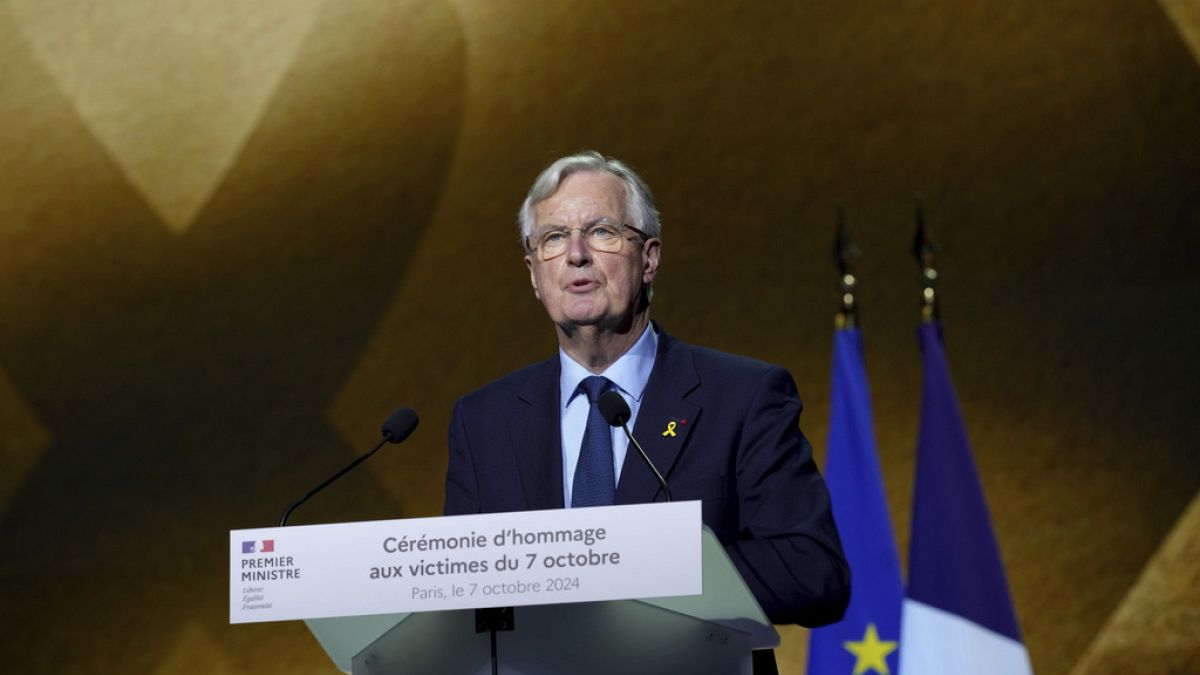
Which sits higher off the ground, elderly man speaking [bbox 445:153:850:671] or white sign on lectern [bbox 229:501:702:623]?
elderly man speaking [bbox 445:153:850:671]

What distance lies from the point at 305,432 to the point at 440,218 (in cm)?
97

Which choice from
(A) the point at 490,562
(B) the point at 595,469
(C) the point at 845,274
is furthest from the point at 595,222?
(C) the point at 845,274

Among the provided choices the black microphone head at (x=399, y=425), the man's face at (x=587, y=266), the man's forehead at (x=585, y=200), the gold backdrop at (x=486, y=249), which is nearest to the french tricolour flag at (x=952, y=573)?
the gold backdrop at (x=486, y=249)

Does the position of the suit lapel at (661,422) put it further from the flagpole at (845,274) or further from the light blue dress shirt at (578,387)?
the flagpole at (845,274)

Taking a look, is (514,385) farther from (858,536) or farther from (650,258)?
(858,536)

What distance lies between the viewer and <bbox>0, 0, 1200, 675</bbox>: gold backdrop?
493cm

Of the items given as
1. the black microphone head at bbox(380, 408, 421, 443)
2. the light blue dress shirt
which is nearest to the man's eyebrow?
the light blue dress shirt

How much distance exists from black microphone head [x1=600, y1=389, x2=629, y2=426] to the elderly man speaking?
23 centimetres

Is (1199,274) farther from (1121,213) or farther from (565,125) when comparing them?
(565,125)

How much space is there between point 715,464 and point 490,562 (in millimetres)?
702

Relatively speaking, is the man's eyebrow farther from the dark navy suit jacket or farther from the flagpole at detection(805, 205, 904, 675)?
the flagpole at detection(805, 205, 904, 675)

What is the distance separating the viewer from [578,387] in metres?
2.61

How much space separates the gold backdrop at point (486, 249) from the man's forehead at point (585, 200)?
2537mm

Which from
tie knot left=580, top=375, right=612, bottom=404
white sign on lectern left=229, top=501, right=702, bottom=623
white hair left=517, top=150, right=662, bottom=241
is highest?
white hair left=517, top=150, right=662, bottom=241
